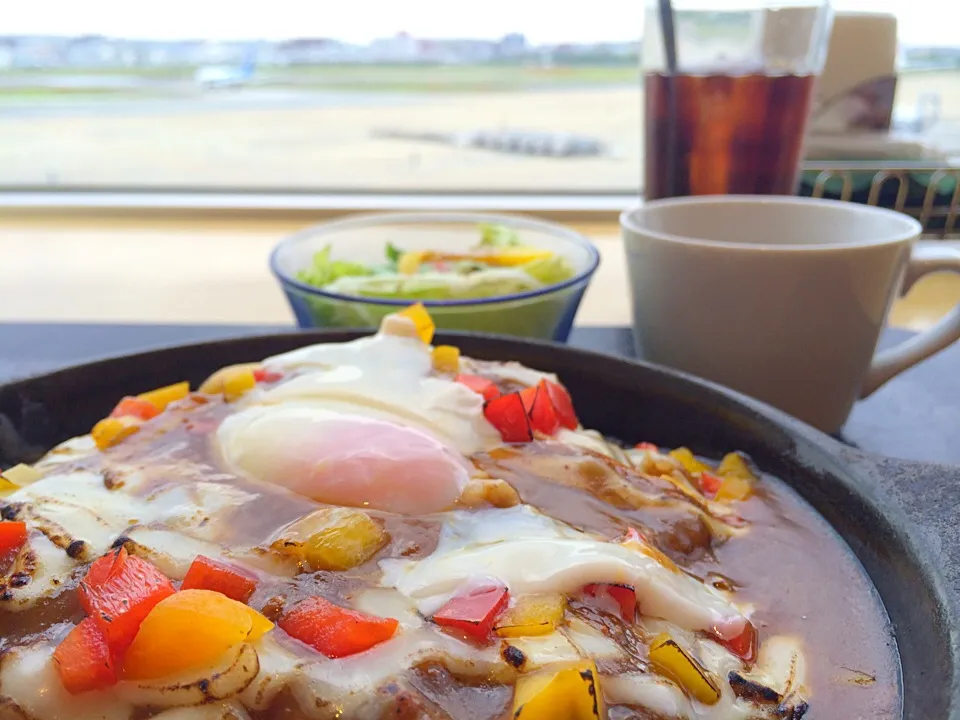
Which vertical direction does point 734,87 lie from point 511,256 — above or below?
above

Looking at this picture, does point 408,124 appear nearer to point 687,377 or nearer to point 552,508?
point 687,377

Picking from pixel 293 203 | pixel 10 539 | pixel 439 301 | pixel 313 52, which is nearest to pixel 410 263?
pixel 439 301

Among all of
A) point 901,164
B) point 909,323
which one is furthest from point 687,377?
point 901,164

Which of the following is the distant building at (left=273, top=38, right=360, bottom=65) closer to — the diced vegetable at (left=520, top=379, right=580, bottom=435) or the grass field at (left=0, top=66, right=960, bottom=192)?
the grass field at (left=0, top=66, right=960, bottom=192)

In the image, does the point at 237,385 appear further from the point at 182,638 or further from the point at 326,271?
the point at 326,271

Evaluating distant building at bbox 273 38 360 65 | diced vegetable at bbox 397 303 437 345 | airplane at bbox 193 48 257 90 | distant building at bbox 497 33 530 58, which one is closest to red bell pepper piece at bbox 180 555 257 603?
diced vegetable at bbox 397 303 437 345

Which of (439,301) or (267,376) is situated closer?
(267,376)
